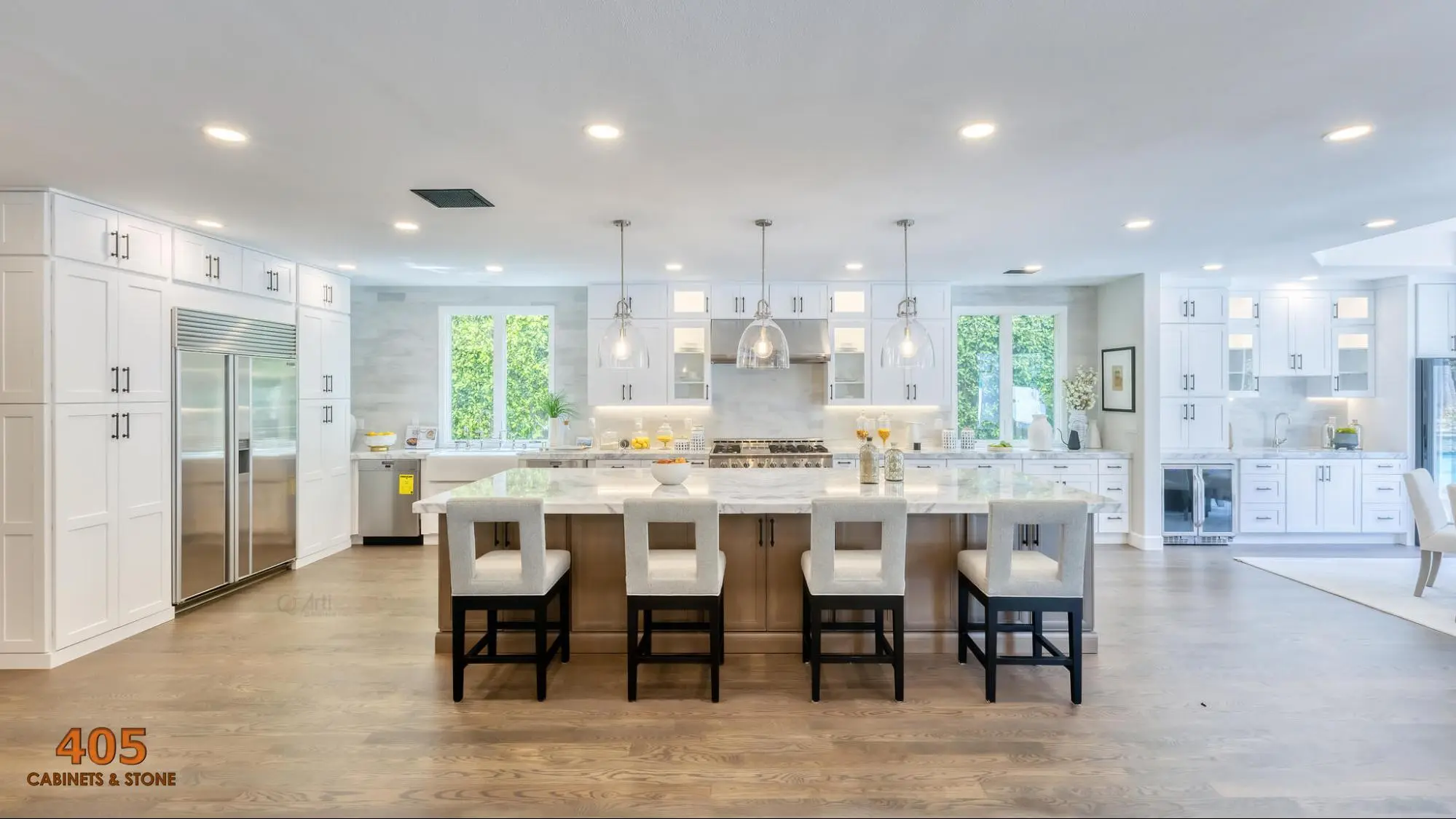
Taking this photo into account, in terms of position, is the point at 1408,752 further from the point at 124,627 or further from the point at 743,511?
the point at 124,627

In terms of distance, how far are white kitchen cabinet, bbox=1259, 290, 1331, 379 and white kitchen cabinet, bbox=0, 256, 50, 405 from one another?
9289mm

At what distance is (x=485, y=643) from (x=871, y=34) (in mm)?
3046

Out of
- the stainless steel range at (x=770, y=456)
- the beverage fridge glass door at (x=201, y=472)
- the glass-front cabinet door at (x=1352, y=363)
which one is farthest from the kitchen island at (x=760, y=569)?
the glass-front cabinet door at (x=1352, y=363)

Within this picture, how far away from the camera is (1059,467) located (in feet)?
20.6

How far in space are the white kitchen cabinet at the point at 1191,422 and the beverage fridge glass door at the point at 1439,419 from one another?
5.50 feet

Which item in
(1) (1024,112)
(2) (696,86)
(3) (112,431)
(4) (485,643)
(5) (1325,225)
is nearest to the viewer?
(2) (696,86)

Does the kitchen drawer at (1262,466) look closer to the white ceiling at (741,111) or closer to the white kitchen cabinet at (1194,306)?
the white kitchen cabinet at (1194,306)

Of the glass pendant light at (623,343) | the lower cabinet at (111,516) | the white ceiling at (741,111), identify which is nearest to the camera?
the white ceiling at (741,111)

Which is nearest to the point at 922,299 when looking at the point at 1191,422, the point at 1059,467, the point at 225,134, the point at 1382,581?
the point at 1059,467

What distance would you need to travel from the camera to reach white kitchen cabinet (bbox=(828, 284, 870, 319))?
6535 millimetres

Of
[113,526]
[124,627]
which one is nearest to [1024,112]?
[113,526]

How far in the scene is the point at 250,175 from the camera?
3256mm

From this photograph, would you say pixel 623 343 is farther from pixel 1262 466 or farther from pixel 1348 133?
pixel 1262 466

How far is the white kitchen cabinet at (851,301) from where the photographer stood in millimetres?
6535
